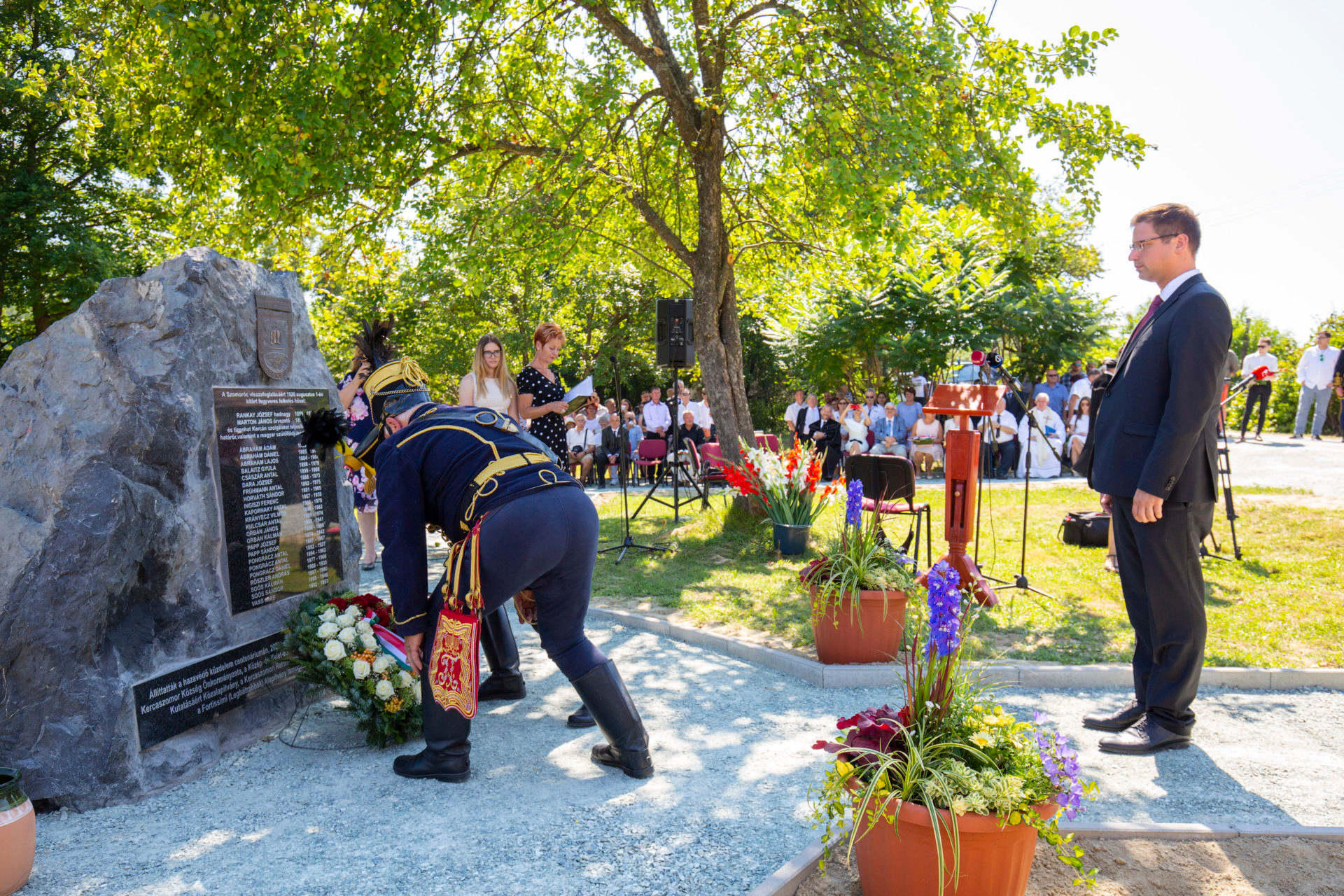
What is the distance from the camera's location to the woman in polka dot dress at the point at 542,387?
702 cm

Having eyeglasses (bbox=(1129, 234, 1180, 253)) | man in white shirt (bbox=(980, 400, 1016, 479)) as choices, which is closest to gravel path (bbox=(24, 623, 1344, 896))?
eyeglasses (bbox=(1129, 234, 1180, 253))

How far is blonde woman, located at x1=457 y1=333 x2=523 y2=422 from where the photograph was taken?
21.9ft

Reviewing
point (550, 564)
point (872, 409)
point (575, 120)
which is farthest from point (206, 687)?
point (872, 409)

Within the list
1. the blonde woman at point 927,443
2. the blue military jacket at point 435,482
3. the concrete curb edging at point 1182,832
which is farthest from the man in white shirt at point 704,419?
the concrete curb edging at point 1182,832

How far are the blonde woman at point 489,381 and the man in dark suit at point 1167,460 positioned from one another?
14.0 feet

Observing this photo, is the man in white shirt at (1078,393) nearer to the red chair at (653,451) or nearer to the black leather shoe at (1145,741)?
the red chair at (653,451)

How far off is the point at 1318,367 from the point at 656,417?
42.6 feet

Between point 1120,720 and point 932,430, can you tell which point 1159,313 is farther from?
point 932,430

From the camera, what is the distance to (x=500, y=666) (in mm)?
4734

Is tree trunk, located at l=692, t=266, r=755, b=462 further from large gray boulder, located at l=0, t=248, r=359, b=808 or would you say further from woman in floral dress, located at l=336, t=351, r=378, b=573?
large gray boulder, located at l=0, t=248, r=359, b=808

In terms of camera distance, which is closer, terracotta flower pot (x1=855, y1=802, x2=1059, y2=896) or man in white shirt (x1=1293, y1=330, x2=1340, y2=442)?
terracotta flower pot (x1=855, y1=802, x2=1059, y2=896)

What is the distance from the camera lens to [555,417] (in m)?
7.42

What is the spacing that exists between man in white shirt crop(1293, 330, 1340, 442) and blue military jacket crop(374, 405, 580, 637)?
61.9ft

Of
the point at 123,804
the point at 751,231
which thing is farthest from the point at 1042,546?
the point at 123,804
